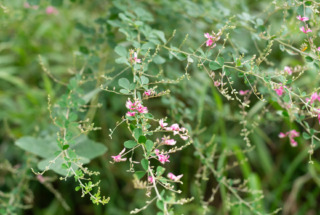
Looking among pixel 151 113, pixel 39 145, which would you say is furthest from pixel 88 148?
pixel 151 113

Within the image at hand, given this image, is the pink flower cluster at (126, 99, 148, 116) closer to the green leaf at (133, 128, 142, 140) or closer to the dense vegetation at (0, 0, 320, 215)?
the green leaf at (133, 128, 142, 140)

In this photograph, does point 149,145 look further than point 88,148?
No

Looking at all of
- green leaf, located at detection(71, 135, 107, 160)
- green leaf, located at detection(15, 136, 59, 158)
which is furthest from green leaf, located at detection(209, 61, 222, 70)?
green leaf, located at detection(15, 136, 59, 158)

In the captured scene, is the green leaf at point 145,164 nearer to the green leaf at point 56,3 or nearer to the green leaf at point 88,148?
the green leaf at point 88,148

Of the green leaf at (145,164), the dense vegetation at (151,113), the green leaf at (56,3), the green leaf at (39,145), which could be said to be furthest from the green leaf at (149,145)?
the green leaf at (56,3)

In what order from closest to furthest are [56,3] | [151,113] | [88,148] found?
[88,148], [56,3], [151,113]

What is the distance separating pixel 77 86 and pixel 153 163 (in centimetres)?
84

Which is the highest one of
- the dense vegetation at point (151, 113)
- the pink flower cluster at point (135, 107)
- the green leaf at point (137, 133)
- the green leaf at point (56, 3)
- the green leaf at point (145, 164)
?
the pink flower cluster at point (135, 107)

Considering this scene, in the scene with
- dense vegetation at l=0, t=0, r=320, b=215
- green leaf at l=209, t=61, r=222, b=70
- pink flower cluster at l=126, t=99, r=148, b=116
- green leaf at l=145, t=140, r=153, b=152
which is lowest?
dense vegetation at l=0, t=0, r=320, b=215

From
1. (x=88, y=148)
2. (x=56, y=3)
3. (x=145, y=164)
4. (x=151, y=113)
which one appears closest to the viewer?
(x=145, y=164)

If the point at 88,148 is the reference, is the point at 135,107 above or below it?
above

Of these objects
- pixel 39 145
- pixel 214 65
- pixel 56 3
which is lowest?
pixel 39 145

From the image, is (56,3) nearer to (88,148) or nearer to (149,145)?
(88,148)

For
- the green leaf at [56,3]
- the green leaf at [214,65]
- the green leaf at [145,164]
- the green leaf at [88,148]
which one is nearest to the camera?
the green leaf at [145,164]
